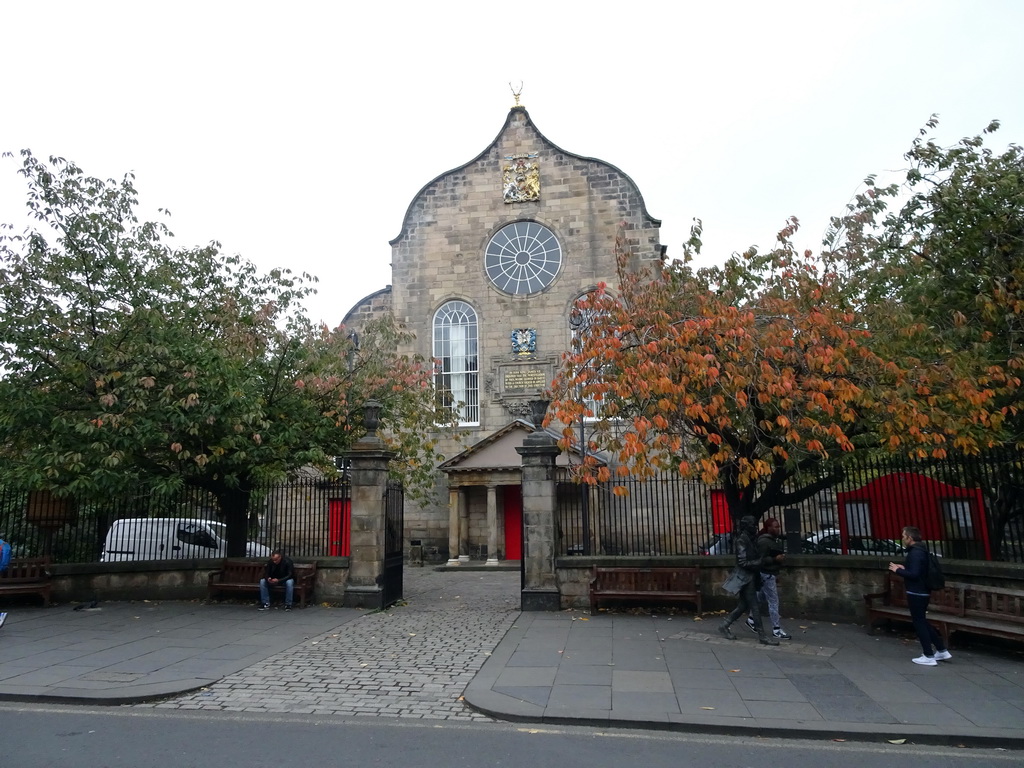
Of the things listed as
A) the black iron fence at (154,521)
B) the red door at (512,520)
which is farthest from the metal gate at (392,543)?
the red door at (512,520)

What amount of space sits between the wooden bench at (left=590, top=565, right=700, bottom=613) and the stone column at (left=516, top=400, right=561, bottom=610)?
784 mm

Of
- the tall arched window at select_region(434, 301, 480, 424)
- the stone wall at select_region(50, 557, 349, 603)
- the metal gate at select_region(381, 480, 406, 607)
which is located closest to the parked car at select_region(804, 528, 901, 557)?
the metal gate at select_region(381, 480, 406, 607)

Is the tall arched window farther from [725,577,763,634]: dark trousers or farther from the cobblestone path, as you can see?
[725,577,763,634]: dark trousers

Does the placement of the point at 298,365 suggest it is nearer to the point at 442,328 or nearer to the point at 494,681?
the point at 494,681

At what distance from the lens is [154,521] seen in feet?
50.9

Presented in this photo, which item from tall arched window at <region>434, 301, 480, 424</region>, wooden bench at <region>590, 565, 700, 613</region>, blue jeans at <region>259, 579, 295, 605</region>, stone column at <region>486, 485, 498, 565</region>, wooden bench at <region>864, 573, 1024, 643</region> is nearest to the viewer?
wooden bench at <region>864, 573, 1024, 643</region>

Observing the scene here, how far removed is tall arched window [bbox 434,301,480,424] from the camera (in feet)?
87.5

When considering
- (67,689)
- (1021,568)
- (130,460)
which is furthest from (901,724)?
(130,460)

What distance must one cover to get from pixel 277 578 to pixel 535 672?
644 centimetres

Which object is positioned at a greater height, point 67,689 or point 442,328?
A: point 442,328

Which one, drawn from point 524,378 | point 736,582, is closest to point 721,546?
point 736,582

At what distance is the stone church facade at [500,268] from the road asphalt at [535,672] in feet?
48.0

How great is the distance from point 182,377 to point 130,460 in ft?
6.40

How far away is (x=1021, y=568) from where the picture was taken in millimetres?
9125
